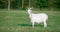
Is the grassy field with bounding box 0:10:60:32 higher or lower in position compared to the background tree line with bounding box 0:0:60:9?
higher

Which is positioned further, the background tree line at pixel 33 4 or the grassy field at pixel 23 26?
the background tree line at pixel 33 4

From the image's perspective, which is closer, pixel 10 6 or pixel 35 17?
pixel 35 17

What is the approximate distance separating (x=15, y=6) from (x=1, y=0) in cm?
423

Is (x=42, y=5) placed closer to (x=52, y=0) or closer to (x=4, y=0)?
(x=52, y=0)

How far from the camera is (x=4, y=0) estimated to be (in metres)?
55.3

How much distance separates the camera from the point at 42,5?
5453cm

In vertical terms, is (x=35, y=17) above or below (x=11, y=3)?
above

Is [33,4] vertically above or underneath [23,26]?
underneath

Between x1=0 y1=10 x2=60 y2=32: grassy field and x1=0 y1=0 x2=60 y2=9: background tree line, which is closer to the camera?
x1=0 y1=10 x2=60 y2=32: grassy field

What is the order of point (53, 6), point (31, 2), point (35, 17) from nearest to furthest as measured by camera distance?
point (35, 17), point (53, 6), point (31, 2)

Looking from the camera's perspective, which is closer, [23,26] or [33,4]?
[23,26]

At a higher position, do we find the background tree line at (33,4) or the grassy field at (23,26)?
the grassy field at (23,26)

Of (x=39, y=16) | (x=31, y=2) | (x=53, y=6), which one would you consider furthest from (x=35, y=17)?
(x=31, y=2)

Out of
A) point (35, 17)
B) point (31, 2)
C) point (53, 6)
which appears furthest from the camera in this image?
point (31, 2)
